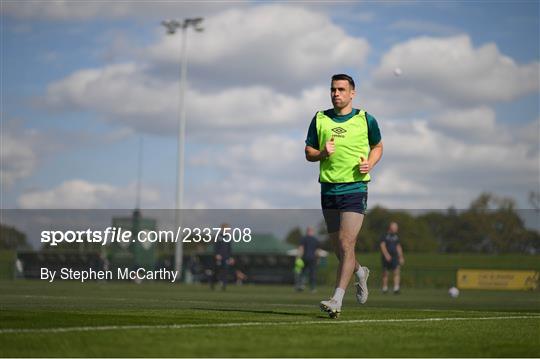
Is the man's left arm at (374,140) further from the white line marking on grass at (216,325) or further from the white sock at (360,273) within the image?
the white line marking on grass at (216,325)

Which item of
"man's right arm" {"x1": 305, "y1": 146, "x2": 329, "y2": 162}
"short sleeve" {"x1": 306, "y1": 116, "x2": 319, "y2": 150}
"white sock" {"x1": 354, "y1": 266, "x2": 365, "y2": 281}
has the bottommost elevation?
"white sock" {"x1": 354, "y1": 266, "x2": 365, "y2": 281}

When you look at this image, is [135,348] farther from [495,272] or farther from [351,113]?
[495,272]

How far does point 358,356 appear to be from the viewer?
249 inches

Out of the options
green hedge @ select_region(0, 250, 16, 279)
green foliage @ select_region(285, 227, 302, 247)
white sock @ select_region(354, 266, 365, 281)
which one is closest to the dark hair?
white sock @ select_region(354, 266, 365, 281)

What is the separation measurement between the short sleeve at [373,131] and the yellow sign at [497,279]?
1027 inches

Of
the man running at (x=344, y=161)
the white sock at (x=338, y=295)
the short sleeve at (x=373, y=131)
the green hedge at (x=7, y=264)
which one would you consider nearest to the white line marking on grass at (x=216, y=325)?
the white sock at (x=338, y=295)

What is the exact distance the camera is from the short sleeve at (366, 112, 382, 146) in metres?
10.0

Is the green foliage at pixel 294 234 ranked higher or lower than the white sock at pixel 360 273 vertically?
higher

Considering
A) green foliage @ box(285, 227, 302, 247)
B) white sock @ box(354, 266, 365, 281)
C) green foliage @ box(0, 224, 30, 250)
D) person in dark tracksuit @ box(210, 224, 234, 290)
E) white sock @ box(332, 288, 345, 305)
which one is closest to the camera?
white sock @ box(332, 288, 345, 305)

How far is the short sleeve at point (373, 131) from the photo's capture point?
396 inches

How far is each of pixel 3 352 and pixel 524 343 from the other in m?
3.85

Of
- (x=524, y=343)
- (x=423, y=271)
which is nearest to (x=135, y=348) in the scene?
(x=524, y=343)

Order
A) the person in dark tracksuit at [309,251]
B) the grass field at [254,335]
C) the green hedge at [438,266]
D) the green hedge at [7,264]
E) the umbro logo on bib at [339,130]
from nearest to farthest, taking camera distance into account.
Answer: the grass field at [254,335], the umbro logo on bib at [339,130], the person in dark tracksuit at [309,251], the green hedge at [438,266], the green hedge at [7,264]

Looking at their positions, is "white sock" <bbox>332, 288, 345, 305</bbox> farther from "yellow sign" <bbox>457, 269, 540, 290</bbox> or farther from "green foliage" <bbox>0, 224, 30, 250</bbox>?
"green foliage" <bbox>0, 224, 30, 250</bbox>
